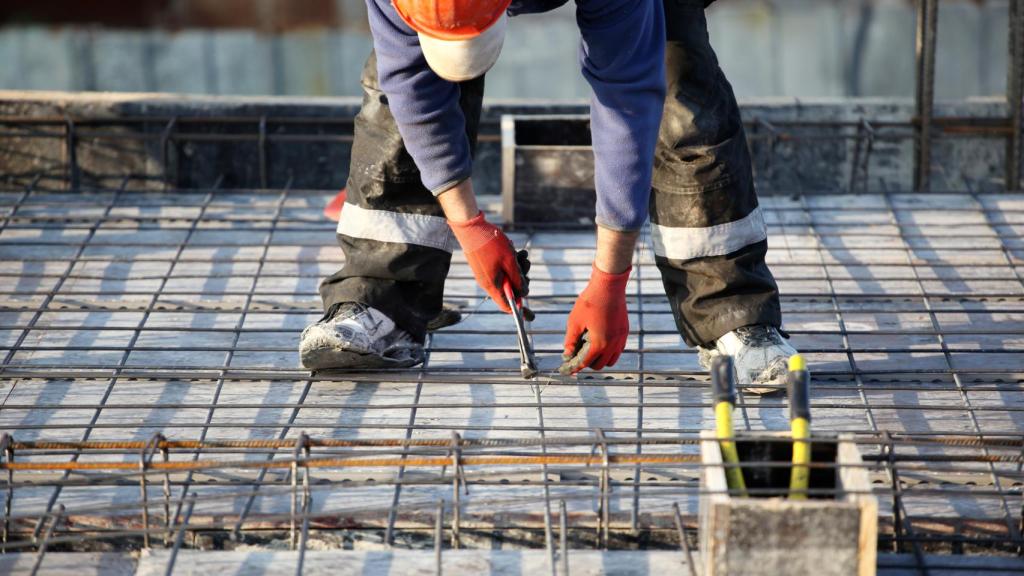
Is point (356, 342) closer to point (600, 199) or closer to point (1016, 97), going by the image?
point (600, 199)

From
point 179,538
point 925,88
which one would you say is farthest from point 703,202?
point 925,88

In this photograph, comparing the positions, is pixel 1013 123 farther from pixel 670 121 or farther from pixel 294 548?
pixel 294 548

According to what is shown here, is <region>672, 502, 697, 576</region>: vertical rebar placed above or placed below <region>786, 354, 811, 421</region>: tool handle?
below

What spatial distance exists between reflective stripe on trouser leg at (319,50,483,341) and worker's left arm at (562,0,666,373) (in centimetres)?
56

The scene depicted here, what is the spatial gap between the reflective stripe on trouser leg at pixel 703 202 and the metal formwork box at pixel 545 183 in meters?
1.05

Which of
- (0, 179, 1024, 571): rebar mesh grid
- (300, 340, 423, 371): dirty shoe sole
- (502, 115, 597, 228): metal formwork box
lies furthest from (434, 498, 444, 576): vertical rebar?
(502, 115, 597, 228): metal formwork box

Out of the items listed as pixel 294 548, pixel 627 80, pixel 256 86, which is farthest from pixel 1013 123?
pixel 256 86

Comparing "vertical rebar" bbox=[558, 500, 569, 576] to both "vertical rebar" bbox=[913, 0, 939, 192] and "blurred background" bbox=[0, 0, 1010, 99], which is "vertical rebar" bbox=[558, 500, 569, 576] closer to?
"vertical rebar" bbox=[913, 0, 939, 192]

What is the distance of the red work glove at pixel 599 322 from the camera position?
9.65 feet

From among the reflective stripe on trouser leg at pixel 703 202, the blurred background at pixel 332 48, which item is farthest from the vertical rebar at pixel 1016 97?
the blurred background at pixel 332 48

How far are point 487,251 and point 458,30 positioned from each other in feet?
2.14

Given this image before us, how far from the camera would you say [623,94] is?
2719mm

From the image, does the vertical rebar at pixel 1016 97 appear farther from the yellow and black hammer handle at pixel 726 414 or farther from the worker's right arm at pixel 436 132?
the yellow and black hammer handle at pixel 726 414

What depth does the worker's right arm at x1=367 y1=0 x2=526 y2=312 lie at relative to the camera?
284 cm
